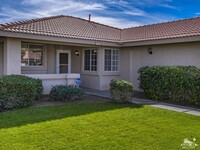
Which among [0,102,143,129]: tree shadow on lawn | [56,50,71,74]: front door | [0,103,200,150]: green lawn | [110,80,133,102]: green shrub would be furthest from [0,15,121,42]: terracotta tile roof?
[0,103,200,150]: green lawn

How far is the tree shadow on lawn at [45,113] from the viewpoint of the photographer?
681 centimetres

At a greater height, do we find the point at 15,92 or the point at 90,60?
the point at 90,60

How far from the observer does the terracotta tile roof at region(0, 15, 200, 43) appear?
11735 mm

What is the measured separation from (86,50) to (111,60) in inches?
76.4

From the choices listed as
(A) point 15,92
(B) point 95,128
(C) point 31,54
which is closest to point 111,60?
(C) point 31,54

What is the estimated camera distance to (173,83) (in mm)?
10492

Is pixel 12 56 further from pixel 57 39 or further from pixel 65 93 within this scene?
pixel 65 93

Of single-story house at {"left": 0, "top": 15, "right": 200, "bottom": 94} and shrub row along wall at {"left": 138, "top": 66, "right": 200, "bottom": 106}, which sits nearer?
shrub row along wall at {"left": 138, "top": 66, "right": 200, "bottom": 106}

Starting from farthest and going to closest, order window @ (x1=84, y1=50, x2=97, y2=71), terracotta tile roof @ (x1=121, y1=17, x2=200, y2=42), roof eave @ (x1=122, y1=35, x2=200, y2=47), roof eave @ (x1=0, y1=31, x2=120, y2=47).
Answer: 1. window @ (x1=84, y1=50, x2=97, y2=71)
2. terracotta tile roof @ (x1=121, y1=17, x2=200, y2=42)
3. roof eave @ (x1=122, y1=35, x2=200, y2=47)
4. roof eave @ (x1=0, y1=31, x2=120, y2=47)

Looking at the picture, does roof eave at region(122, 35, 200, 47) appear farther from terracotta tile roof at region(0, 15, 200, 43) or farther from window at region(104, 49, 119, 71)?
→ window at region(104, 49, 119, 71)

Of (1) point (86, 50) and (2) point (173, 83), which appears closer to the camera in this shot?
(2) point (173, 83)

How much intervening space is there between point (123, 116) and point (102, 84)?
6.93 meters

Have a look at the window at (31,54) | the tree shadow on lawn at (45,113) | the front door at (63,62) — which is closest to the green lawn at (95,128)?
the tree shadow on lawn at (45,113)

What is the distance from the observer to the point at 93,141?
17.7 ft
